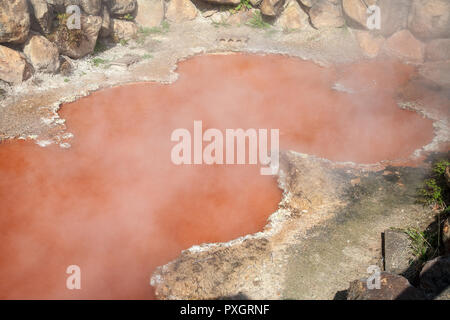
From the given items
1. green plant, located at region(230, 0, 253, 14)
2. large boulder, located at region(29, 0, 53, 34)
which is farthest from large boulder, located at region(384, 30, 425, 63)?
large boulder, located at region(29, 0, 53, 34)

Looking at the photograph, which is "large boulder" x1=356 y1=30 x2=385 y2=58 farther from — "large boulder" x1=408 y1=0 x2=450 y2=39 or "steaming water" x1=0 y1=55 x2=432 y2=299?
"steaming water" x1=0 y1=55 x2=432 y2=299

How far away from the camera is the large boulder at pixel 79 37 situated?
11.8m

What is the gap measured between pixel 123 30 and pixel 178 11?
257 centimetres

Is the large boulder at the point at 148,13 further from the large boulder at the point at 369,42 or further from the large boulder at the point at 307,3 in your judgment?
the large boulder at the point at 369,42

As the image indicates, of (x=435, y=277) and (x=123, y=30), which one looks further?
(x=123, y=30)

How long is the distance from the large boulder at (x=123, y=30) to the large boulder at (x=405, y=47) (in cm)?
908

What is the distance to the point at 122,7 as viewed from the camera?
45.8ft

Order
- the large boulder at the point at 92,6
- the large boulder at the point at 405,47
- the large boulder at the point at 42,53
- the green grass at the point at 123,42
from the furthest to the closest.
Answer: the large boulder at the point at 405,47
the green grass at the point at 123,42
the large boulder at the point at 92,6
the large boulder at the point at 42,53

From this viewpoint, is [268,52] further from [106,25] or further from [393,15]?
[106,25]

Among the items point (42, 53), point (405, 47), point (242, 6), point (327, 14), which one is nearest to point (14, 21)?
point (42, 53)

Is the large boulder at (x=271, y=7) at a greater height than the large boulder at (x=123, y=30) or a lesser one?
greater

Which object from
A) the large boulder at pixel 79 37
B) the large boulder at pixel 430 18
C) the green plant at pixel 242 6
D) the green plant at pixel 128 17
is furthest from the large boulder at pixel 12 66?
the large boulder at pixel 430 18

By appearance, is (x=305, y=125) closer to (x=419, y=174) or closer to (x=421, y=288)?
(x=419, y=174)
